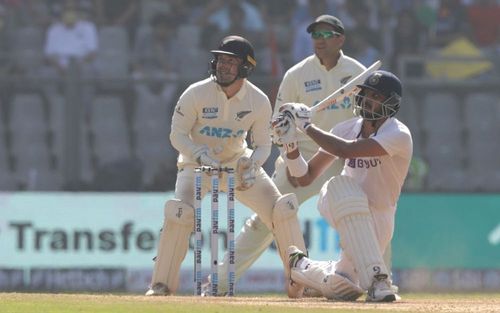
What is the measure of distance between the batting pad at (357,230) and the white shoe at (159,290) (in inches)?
62.2

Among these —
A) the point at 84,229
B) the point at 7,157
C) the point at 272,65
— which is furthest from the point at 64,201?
the point at 272,65

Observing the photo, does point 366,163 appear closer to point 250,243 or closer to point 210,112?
point 210,112

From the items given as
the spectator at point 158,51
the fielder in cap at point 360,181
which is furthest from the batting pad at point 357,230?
the spectator at point 158,51

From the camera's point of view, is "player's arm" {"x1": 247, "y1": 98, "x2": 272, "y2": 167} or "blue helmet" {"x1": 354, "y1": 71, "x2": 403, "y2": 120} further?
"player's arm" {"x1": 247, "y1": 98, "x2": 272, "y2": 167}

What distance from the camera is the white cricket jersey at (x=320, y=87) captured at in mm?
10492

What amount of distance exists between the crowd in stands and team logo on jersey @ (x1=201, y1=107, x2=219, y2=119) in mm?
5010

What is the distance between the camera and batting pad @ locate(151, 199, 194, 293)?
369 inches

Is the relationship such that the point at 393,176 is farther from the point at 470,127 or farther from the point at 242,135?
the point at 470,127

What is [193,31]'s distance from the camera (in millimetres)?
16234

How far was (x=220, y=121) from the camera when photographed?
31.6ft

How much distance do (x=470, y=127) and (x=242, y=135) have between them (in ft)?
20.7

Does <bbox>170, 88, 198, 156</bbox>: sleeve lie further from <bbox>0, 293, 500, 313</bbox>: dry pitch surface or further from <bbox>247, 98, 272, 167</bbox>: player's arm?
<bbox>0, 293, 500, 313</bbox>: dry pitch surface

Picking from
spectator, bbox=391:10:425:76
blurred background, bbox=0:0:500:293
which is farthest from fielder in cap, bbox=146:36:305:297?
spectator, bbox=391:10:425:76

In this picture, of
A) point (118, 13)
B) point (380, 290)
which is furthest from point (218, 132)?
point (118, 13)
